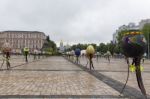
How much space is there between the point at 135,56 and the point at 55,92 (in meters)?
3.03

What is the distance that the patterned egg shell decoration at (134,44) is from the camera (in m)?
9.88

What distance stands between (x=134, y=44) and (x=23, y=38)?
188266mm

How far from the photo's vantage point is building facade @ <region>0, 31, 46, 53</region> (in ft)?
629

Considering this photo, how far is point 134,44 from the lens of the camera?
32.4 feet

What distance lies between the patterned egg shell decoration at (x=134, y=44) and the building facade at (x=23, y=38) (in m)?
182

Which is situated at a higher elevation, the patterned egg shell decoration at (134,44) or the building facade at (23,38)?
the building facade at (23,38)

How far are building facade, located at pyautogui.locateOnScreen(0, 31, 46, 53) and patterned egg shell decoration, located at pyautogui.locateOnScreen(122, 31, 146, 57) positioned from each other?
181672 mm

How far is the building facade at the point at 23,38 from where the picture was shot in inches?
7544

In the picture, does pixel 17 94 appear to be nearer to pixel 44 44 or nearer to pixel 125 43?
pixel 125 43

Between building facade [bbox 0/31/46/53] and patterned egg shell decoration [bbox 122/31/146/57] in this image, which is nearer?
patterned egg shell decoration [bbox 122/31/146/57]

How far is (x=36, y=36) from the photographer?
646ft

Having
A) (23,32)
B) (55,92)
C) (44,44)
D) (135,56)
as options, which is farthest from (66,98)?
(23,32)

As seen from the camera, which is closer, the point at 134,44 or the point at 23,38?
the point at 134,44

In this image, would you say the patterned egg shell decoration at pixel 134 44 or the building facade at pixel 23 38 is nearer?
the patterned egg shell decoration at pixel 134 44
